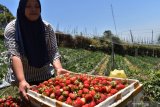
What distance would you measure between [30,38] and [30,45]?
0.09 m

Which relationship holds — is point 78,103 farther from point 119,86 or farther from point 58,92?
point 119,86

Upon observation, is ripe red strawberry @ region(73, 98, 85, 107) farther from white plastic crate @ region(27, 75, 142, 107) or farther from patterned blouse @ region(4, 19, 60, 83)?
patterned blouse @ region(4, 19, 60, 83)

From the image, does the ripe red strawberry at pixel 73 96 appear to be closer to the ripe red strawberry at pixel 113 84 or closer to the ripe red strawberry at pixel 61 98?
the ripe red strawberry at pixel 61 98

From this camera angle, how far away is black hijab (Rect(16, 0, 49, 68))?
3977 millimetres

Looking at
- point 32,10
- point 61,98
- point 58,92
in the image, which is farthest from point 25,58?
point 61,98

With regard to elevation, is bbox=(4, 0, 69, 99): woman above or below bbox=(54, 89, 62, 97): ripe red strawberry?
above

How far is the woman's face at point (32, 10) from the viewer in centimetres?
393

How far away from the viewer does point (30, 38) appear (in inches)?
159

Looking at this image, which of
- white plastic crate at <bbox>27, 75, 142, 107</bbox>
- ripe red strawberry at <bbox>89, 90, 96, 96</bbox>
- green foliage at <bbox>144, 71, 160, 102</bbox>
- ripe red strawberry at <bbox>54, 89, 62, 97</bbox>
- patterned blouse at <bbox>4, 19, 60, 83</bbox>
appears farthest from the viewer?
green foliage at <bbox>144, 71, 160, 102</bbox>

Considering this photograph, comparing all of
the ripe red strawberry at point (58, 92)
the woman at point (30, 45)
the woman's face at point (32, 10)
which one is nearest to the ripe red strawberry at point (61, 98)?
the ripe red strawberry at point (58, 92)

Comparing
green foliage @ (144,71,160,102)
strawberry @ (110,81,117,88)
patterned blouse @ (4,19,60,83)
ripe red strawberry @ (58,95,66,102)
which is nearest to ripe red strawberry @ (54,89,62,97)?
ripe red strawberry @ (58,95,66,102)

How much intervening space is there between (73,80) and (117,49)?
4628 centimetres

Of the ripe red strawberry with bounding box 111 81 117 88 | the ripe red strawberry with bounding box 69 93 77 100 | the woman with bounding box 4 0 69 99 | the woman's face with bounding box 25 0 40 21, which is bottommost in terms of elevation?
the ripe red strawberry with bounding box 69 93 77 100

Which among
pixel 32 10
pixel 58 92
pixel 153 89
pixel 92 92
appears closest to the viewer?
pixel 92 92
